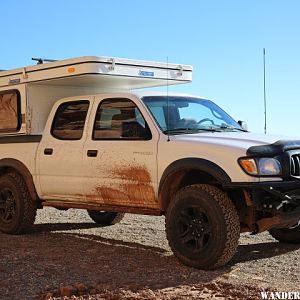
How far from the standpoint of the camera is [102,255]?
708 centimetres

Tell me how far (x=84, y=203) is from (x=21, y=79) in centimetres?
227

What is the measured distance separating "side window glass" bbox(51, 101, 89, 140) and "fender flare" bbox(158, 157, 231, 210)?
1.66 metres

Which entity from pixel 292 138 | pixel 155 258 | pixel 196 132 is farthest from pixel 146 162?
pixel 292 138

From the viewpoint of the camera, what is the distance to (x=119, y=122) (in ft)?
24.3

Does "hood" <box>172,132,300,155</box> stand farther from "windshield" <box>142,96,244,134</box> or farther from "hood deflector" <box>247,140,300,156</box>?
"windshield" <box>142,96,244,134</box>

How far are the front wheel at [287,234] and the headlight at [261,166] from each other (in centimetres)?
171

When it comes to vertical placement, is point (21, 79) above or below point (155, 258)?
above

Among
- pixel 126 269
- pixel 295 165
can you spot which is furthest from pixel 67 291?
pixel 295 165

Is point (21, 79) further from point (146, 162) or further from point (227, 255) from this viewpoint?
point (227, 255)

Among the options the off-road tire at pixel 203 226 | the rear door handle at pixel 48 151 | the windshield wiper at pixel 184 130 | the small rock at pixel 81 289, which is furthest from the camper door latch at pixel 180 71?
the small rock at pixel 81 289

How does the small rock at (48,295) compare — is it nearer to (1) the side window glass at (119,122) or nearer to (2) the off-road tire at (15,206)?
(1) the side window glass at (119,122)

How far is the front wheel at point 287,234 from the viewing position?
7570 millimetres

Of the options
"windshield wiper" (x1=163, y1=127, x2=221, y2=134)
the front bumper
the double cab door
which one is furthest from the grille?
the double cab door

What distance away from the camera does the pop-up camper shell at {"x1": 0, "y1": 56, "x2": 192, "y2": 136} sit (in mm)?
8141
